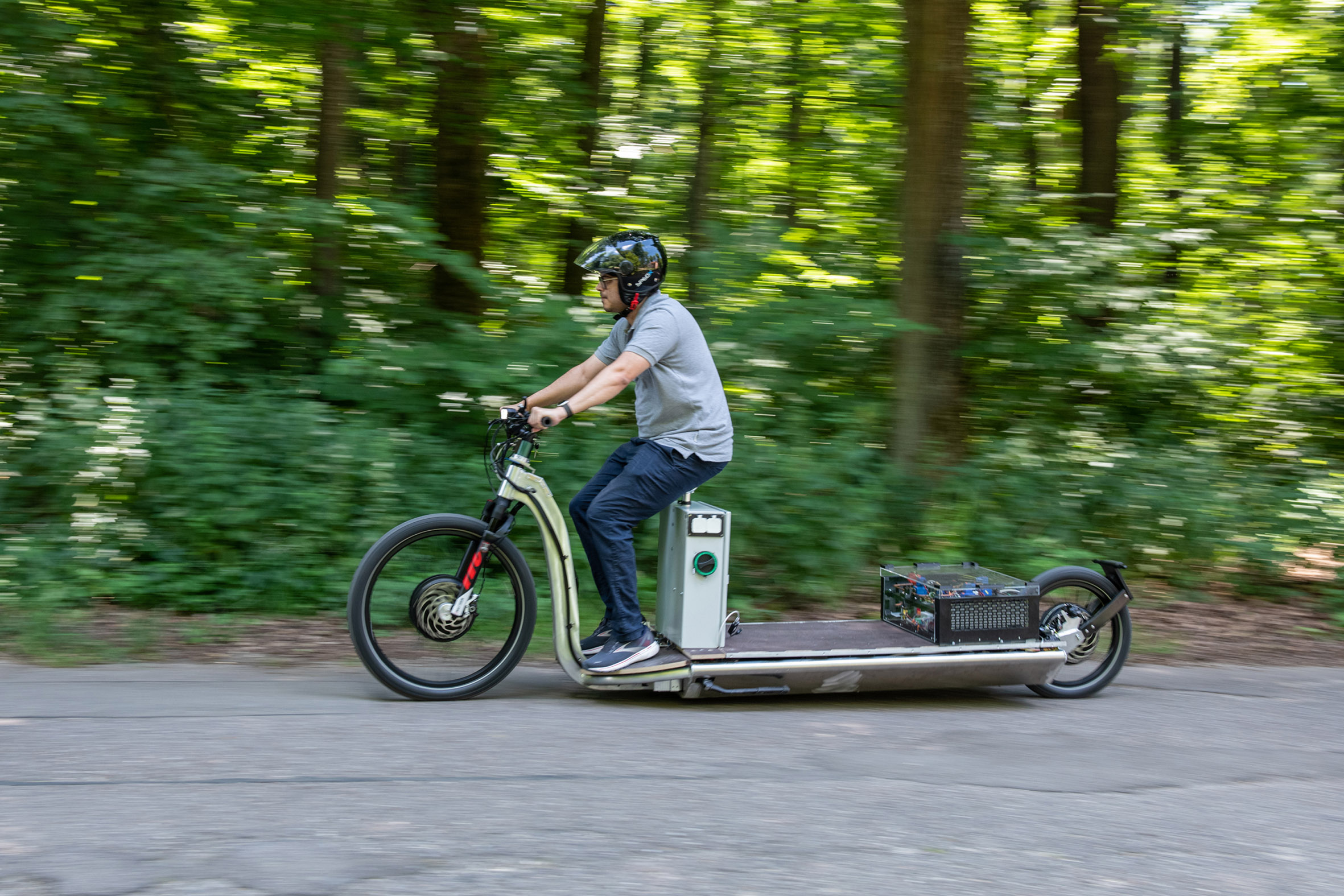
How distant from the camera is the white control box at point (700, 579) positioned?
204 inches

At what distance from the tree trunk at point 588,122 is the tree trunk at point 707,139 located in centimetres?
97

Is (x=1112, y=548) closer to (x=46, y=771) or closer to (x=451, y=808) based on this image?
(x=451, y=808)

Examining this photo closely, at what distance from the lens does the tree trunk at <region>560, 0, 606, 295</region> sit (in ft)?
31.0

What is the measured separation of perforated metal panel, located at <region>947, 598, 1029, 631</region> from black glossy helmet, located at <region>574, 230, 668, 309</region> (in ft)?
7.00

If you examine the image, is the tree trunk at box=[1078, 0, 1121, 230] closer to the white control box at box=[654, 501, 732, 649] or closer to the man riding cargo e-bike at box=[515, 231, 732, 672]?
the man riding cargo e-bike at box=[515, 231, 732, 672]

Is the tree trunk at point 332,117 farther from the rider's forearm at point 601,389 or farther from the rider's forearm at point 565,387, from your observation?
the rider's forearm at point 601,389

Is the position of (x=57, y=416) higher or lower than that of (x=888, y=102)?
lower

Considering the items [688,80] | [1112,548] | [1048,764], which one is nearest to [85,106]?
[688,80]

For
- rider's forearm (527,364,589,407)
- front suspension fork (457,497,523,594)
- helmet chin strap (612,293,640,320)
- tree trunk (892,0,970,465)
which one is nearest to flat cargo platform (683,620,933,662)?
front suspension fork (457,497,523,594)

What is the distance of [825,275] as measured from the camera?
29.1ft

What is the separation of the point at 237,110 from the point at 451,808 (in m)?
6.68

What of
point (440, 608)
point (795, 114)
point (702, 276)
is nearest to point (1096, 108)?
point (795, 114)

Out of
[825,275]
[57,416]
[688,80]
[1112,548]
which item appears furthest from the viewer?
[688,80]

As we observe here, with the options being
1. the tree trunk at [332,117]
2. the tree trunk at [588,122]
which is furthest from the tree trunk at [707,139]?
the tree trunk at [332,117]
